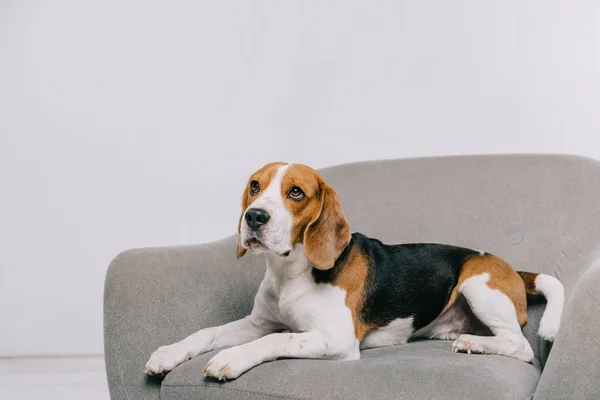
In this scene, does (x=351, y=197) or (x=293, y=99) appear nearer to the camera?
(x=351, y=197)

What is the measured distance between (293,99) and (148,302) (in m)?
2.42

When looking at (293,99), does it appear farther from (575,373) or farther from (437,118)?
(575,373)

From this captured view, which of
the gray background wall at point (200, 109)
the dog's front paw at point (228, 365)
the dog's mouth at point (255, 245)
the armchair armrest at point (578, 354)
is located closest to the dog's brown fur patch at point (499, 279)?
the armchair armrest at point (578, 354)

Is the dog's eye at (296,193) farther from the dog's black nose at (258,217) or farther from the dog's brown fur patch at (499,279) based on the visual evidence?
the dog's brown fur patch at (499,279)

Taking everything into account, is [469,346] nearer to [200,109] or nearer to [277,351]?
[277,351]

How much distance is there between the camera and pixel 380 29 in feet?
15.0

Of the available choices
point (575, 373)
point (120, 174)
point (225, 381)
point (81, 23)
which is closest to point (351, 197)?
point (225, 381)

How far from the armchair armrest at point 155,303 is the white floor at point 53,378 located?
1.70 metres

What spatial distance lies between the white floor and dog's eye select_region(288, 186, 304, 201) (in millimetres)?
2295

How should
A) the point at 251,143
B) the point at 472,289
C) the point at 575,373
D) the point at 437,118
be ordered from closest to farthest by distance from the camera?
the point at 575,373 → the point at 472,289 → the point at 437,118 → the point at 251,143

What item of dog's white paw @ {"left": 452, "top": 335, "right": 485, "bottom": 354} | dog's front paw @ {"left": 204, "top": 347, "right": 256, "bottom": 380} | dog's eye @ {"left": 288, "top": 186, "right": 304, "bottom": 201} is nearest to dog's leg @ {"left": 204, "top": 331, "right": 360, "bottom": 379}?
dog's front paw @ {"left": 204, "top": 347, "right": 256, "bottom": 380}

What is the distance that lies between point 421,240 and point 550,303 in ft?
2.50

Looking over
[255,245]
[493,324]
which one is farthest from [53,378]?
[493,324]

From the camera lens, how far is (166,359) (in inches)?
96.5
